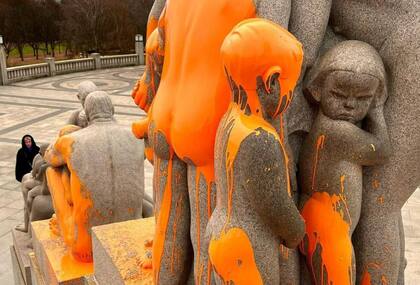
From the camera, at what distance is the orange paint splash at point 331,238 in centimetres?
231

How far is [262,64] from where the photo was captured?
188cm

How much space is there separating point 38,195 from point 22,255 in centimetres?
62

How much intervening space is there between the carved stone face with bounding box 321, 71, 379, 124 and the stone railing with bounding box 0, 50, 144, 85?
1955cm

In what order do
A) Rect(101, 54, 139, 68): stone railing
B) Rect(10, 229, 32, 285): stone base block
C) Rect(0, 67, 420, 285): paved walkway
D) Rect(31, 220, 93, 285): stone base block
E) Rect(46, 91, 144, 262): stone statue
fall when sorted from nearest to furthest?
Rect(31, 220, 93, 285): stone base block < Rect(46, 91, 144, 262): stone statue < Rect(10, 229, 32, 285): stone base block < Rect(0, 67, 420, 285): paved walkway < Rect(101, 54, 139, 68): stone railing

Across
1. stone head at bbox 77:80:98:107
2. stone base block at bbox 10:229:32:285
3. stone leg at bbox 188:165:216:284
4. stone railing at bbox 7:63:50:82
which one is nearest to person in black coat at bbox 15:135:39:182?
stone base block at bbox 10:229:32:285

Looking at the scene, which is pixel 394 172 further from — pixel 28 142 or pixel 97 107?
pixel 28 142

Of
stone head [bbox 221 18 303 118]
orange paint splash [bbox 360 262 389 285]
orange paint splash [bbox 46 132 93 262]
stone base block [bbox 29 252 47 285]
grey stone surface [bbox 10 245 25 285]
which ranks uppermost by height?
stone head [bbox 221 18 303 118]

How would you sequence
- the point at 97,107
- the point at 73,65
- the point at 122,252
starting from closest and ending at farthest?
the point at 122,252 < the point at 97,107 < the point at 73,65

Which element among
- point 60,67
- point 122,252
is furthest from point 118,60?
point 122,252

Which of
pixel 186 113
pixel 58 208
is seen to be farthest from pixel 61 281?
pixel 186 113

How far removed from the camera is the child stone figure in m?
2.19

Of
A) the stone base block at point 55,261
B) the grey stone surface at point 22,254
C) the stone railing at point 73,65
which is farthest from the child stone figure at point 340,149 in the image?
the stone railing at point 73,65

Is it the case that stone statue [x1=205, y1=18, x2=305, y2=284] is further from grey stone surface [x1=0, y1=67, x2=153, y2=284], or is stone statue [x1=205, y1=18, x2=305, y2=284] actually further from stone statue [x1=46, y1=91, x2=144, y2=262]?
grey stone surface [x1=0, y1=67, x2=153, y2=284]

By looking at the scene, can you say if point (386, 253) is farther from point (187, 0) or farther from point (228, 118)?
point (187, 0)
